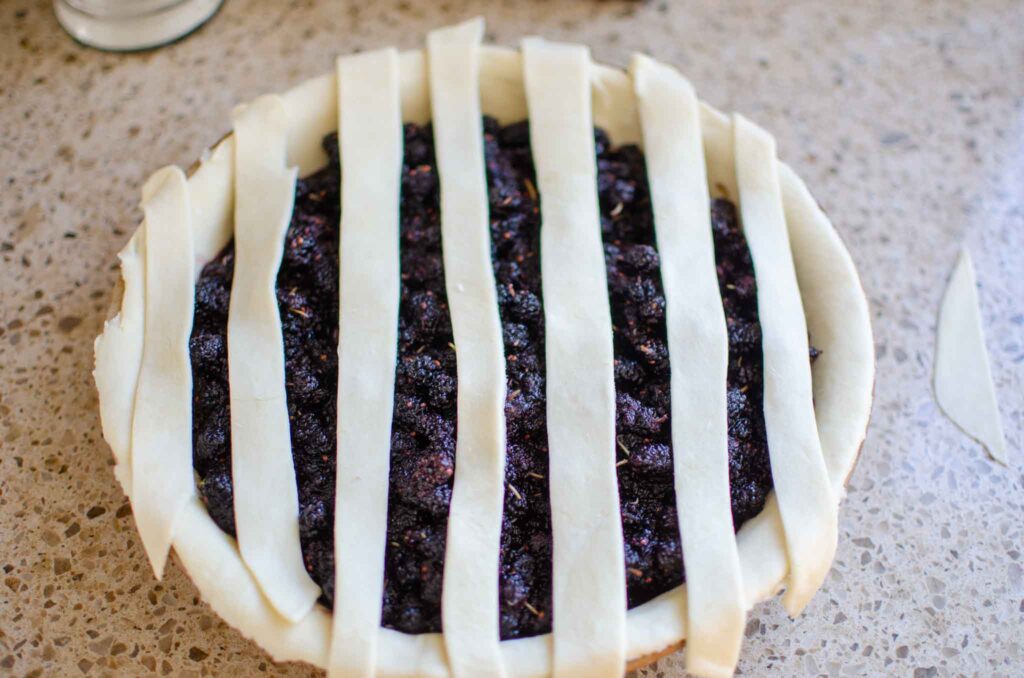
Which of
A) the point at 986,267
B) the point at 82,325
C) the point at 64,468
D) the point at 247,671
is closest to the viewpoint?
the point at 247,671

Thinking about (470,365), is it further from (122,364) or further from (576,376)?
(122,364)

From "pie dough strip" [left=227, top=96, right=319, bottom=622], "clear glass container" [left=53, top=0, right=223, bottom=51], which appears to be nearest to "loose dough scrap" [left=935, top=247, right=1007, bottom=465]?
"pie dough strip" [left=227, top=96, right=319, bottom=622]

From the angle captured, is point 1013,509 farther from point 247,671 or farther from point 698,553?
point 247,671

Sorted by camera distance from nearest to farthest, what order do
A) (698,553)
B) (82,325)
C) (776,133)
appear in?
(698,553) → (82,325) → (776,133)

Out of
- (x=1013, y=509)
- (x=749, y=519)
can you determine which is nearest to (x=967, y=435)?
(x=1013, y=509)

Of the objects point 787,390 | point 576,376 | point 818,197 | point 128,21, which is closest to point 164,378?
point 576,376

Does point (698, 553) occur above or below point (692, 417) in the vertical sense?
below
